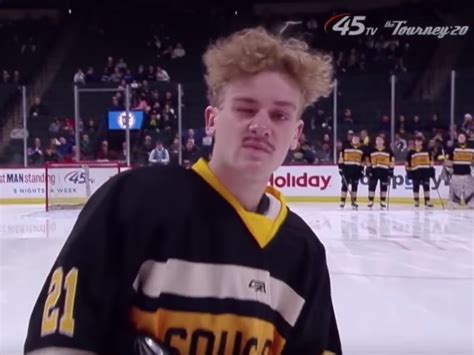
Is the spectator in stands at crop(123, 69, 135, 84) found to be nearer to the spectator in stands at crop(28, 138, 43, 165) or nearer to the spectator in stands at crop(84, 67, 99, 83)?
the spectator in stands at crop(84, 67, 99, 83)

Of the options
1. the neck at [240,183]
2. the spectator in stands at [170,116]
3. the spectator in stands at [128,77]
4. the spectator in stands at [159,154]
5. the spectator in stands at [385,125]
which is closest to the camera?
the neck at [240,183]

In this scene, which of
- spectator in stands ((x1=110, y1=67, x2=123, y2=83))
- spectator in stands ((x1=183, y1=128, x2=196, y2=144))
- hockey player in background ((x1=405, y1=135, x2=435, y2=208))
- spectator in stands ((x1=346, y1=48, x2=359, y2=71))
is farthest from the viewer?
spectator in stands ((x1=346, y1=48, x2=359, y2=71))

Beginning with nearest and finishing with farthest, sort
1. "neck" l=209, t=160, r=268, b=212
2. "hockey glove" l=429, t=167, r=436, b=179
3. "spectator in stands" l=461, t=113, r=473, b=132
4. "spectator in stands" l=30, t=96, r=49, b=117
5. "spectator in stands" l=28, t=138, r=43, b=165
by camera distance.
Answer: "neck" l=209, t=160, r=268, b=212, "hockey glove" l=429, t=167, r=436, b=179, "spectator in stands" l=28, t=138, r=43, b=165, "spectator in stands" l=461, t=113, r=473, b=132, "spectator in stands" l=30, t=96, r=49, b=117

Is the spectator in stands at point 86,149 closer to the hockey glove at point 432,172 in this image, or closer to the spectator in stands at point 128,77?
the spectator in stands at point 128,77

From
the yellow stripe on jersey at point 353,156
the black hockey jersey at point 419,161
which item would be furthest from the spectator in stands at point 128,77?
the black hockey jersey at point 419,161

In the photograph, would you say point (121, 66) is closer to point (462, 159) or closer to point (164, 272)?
point (462, 159)

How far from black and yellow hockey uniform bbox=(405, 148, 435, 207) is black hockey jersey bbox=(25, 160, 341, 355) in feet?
29.9

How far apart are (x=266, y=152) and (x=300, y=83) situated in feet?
0.42

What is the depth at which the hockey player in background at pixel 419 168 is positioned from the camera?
9.84 metres

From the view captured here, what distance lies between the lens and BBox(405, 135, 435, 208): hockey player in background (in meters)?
9.84

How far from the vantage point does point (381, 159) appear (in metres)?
9.97

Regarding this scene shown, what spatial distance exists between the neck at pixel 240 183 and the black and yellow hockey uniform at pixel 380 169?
8.99m

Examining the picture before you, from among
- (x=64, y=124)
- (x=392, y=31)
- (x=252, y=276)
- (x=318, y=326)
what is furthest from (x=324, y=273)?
(x=392, y=31)

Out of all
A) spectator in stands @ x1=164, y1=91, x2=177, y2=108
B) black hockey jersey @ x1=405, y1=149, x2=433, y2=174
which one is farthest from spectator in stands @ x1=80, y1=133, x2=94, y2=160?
black hockey jersey @ x1=405, y1=149, x2=433, y2=174
